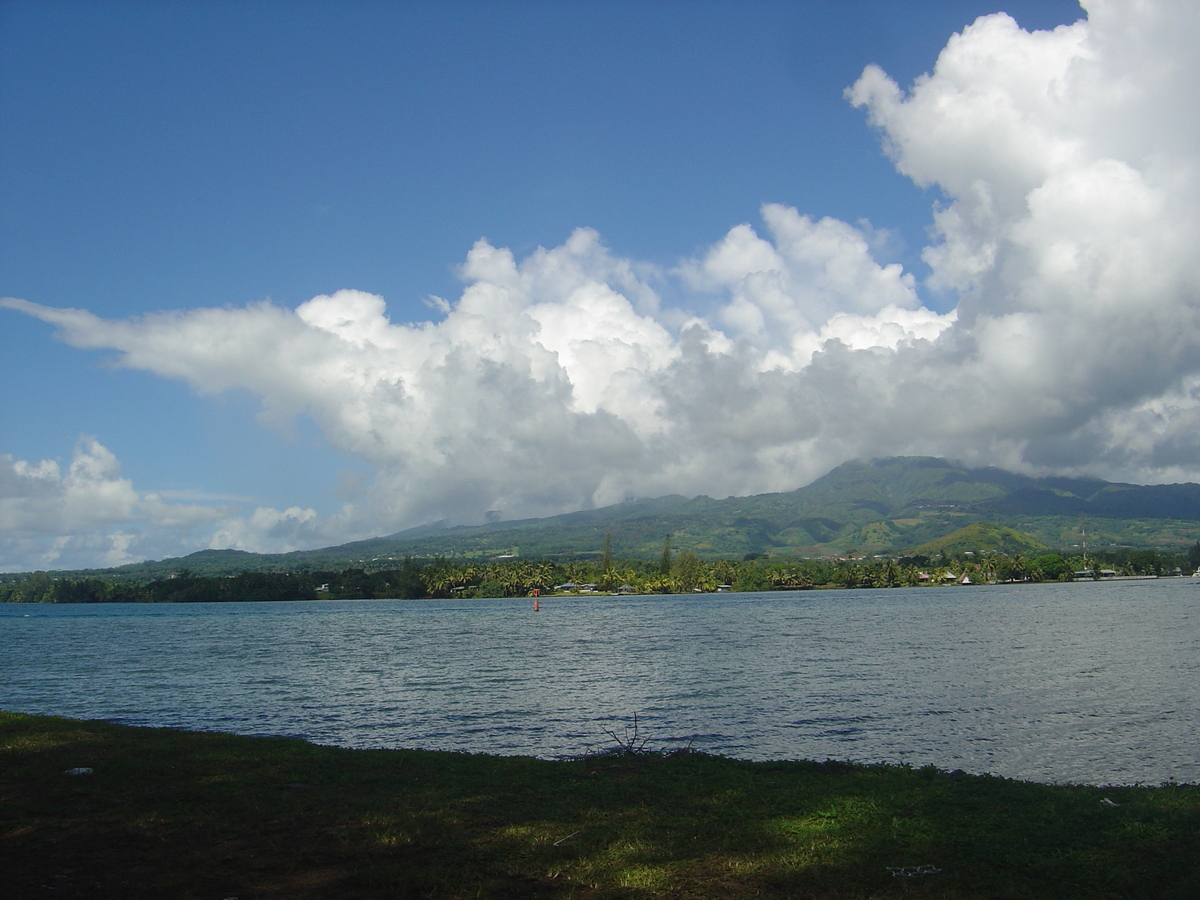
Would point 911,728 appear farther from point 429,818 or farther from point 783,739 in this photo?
point 429,818

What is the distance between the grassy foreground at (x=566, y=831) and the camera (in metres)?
10.4

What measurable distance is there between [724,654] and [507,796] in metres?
44.2

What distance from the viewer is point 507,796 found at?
1512cm

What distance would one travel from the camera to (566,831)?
12.6m

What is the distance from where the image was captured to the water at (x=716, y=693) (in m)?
25.7

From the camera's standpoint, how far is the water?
84.2ft

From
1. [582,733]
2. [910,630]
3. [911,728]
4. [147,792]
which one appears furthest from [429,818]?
[910,630]

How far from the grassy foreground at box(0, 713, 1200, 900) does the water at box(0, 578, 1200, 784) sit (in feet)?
26.0

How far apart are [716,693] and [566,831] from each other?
85.2 feet

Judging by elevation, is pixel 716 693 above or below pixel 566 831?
below

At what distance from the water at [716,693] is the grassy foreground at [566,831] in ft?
26.0

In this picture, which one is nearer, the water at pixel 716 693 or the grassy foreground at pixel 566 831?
the grassy foreground at pixel 566 831

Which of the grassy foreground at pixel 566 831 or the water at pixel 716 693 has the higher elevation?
the grassy foreground at pixel 566 831

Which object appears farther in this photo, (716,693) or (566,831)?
(716,693)
